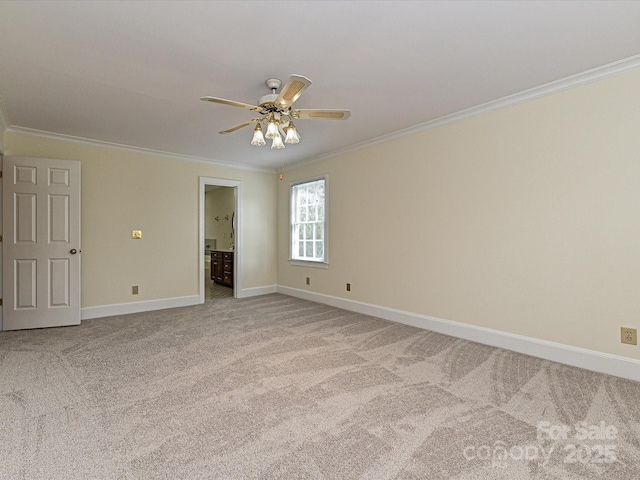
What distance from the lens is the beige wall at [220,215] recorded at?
9.16 metres

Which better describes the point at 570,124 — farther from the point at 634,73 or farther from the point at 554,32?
the point at 554,32

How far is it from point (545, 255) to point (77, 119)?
515 cm

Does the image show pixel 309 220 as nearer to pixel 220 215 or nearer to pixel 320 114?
pixel 320 114

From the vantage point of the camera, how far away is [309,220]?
19.4 feet

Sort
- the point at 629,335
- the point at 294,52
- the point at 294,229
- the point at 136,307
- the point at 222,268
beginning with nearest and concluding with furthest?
1. the point at 294,52
2. the point at 629,335
3. the point at 136,307
4. the point at 294,229
5. the point at 222,268

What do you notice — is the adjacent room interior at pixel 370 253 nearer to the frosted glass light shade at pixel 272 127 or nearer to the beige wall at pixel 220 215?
the frosted glass light shade at pixel 272 127

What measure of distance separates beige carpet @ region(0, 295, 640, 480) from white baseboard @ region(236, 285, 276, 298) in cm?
244

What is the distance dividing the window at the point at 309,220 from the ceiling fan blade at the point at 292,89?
3.00 m

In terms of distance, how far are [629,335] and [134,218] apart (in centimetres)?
588

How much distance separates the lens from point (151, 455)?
5.68 feet

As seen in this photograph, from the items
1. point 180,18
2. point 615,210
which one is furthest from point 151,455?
point 615,210

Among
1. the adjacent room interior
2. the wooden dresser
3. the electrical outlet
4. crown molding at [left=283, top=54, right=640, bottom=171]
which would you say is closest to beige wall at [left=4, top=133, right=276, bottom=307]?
the adjacent room interior

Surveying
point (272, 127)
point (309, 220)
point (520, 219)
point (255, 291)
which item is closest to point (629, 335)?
point (520, 219)

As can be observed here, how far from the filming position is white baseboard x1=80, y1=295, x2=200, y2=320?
15.1ft
